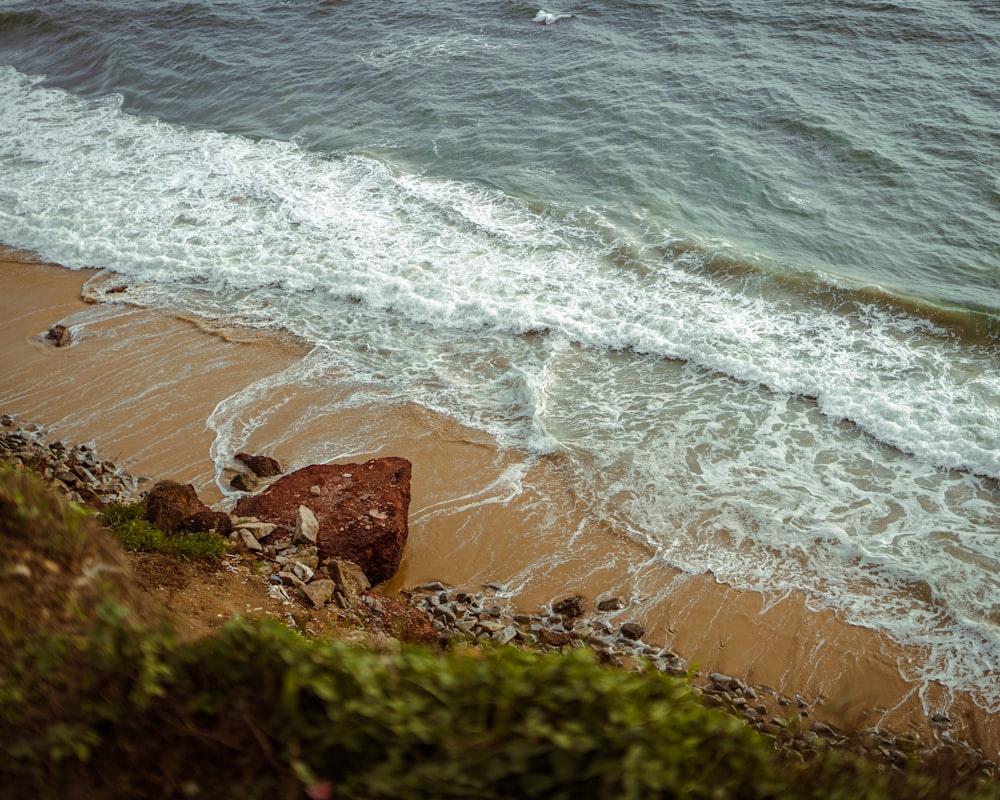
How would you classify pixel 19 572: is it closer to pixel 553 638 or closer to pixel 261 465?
pixel 553 638

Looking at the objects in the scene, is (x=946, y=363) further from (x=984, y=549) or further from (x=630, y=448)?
(x=630, y=448)

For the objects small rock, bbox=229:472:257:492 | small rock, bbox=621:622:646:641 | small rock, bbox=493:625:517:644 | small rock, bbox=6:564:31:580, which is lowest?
small rock, bbox=621:622:646:641

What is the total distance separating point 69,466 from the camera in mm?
9461

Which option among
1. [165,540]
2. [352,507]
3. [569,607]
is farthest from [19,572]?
[569,607]

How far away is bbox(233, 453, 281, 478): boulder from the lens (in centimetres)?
957

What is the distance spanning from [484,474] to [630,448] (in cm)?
199

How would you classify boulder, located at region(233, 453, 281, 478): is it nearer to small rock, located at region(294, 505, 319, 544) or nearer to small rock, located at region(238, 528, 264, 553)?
small rock, located at region(294, 505, 319, 544)

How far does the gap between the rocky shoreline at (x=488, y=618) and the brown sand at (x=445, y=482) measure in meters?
0.16


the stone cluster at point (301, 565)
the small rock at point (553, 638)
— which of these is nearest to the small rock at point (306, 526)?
the stone cluster at point (301, 565)

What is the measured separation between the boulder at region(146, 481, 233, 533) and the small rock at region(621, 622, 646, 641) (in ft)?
13.8

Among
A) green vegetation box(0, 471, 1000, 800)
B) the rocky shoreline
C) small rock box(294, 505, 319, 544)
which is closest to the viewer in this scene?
green vegetation box(0, 471, 1000, 800)

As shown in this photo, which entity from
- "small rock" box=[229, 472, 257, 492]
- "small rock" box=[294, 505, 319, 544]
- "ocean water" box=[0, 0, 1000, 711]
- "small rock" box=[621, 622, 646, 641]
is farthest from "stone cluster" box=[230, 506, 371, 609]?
"small rock" box=[621, 622, 646, 641]

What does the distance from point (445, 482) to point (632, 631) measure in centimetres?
307

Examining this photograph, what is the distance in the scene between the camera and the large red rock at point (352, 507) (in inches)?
326
